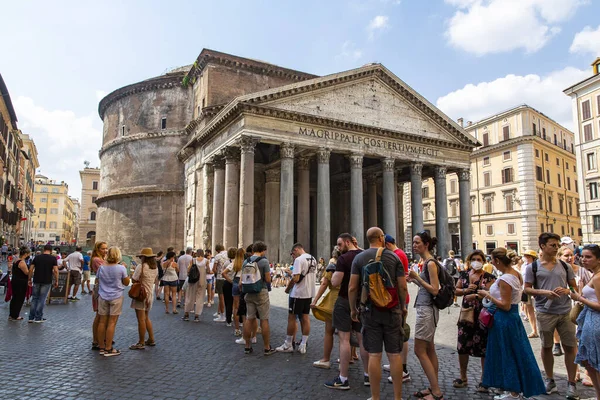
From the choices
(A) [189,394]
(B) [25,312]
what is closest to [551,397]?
(A) [189,394]

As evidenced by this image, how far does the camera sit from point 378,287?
12.8 feet

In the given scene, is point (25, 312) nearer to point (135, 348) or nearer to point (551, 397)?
point (135, 348)

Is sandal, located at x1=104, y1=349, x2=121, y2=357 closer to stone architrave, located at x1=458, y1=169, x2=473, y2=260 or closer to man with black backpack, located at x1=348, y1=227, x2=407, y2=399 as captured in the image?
man with black backpack, located at x1=348, y1=227, x2=407, y2=399

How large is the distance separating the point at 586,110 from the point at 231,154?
24.0 m

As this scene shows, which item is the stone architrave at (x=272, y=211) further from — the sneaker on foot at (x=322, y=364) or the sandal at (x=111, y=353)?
the sneaker on foot at (x=322, y=364)

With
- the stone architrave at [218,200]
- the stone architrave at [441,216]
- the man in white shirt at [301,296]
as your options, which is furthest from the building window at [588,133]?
the man in white shirt at [301,296]

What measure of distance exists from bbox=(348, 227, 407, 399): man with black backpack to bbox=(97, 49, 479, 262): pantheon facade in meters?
14.6

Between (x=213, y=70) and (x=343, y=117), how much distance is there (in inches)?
337

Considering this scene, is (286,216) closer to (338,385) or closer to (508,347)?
(338,385)

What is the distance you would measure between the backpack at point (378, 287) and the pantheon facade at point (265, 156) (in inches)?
577

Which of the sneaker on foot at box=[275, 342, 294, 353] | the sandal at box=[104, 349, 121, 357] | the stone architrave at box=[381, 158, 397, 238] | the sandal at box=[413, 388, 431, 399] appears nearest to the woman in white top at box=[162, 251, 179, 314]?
the sandal at box=[104, 349, 121, 357]

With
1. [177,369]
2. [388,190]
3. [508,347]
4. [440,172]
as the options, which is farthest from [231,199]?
[508,347]

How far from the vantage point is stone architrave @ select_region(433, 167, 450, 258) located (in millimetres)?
23141

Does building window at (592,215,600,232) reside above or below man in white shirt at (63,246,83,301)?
above
